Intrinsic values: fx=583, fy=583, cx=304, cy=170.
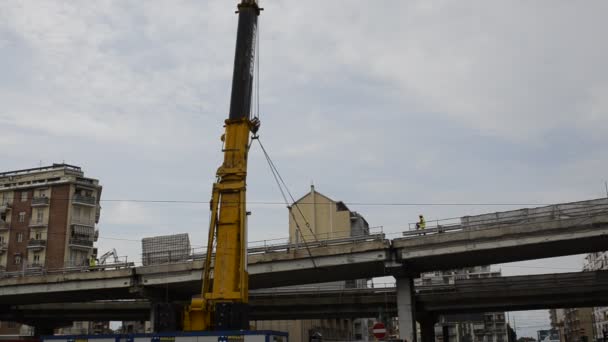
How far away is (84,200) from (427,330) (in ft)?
191

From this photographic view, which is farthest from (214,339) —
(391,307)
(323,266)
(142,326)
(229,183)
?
(142,326)

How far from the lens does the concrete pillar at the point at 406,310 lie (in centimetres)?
3678

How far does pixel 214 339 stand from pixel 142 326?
80.1m

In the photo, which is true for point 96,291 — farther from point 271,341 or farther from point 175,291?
point 271,341

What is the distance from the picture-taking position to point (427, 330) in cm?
5731

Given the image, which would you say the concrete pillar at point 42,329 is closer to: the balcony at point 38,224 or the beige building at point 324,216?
the balcony at point 38,224

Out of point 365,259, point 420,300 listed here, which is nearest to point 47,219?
point 420,300

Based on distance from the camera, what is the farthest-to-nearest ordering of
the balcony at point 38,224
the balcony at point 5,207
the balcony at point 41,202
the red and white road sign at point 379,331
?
1. the balcony at point 5,207
2. the balcony at point 41,202
3. the balcony at point 38,224
4. the red and white road sign at point 379,331

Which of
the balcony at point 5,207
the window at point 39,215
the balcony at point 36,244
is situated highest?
the balcony at point 5,207

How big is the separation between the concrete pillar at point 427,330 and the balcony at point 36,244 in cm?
5784

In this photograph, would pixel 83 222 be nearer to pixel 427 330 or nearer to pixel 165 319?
pixel 427 330

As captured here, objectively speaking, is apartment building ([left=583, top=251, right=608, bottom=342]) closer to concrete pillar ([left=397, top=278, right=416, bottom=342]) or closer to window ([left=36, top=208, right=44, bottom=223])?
concrete pillar ([left=397, top=278, right=416, bottom=342])

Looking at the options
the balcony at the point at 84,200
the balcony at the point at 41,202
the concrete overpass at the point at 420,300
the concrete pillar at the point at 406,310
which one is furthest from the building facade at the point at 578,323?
the balcony at the point at 41,202

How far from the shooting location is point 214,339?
71.5 feet
